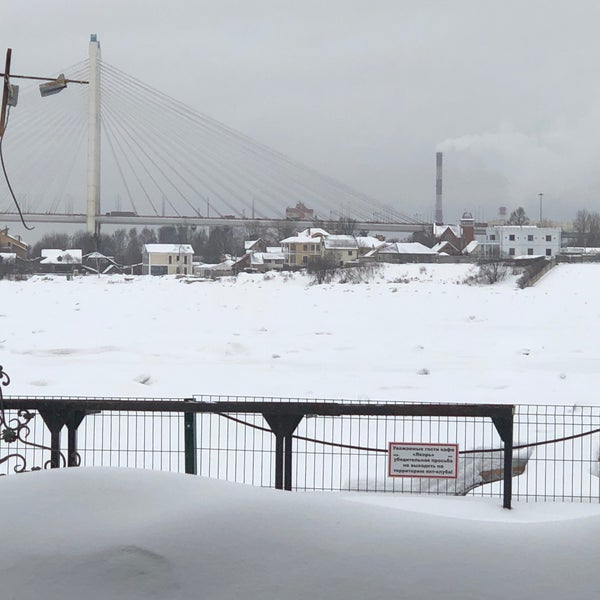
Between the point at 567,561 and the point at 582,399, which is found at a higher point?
the point at 567,561

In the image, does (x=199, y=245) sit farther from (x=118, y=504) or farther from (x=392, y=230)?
(x=118, y=504)

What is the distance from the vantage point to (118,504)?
12.7ft

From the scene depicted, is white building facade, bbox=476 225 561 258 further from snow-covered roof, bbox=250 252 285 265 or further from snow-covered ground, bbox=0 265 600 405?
snow-covered ground, bbox=0 265 600 405

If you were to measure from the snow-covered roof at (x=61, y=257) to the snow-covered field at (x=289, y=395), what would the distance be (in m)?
48.9

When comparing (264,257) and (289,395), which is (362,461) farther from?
(264,257)

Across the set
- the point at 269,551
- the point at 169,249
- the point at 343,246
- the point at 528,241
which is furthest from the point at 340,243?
the point at 269,551

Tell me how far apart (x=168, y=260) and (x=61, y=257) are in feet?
47.4

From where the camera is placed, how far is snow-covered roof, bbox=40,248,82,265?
9638 centimetres

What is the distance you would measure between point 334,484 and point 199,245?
118461mm

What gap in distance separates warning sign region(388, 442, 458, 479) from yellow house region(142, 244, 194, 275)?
86.5 metres

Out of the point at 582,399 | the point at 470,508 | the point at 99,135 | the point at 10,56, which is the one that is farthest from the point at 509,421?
the point at 99,135

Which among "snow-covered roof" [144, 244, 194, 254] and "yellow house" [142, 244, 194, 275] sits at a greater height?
"snow-covered roof" [144, 244, 194, 254]

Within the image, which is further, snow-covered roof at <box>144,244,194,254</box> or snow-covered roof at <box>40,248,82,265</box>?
snow-covered roof at <box>40,248,82,265</box>

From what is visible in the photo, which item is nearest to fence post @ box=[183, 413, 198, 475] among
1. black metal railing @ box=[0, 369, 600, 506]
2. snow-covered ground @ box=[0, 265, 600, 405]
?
black metal railing @ box=[0, 369, 600, 506]
